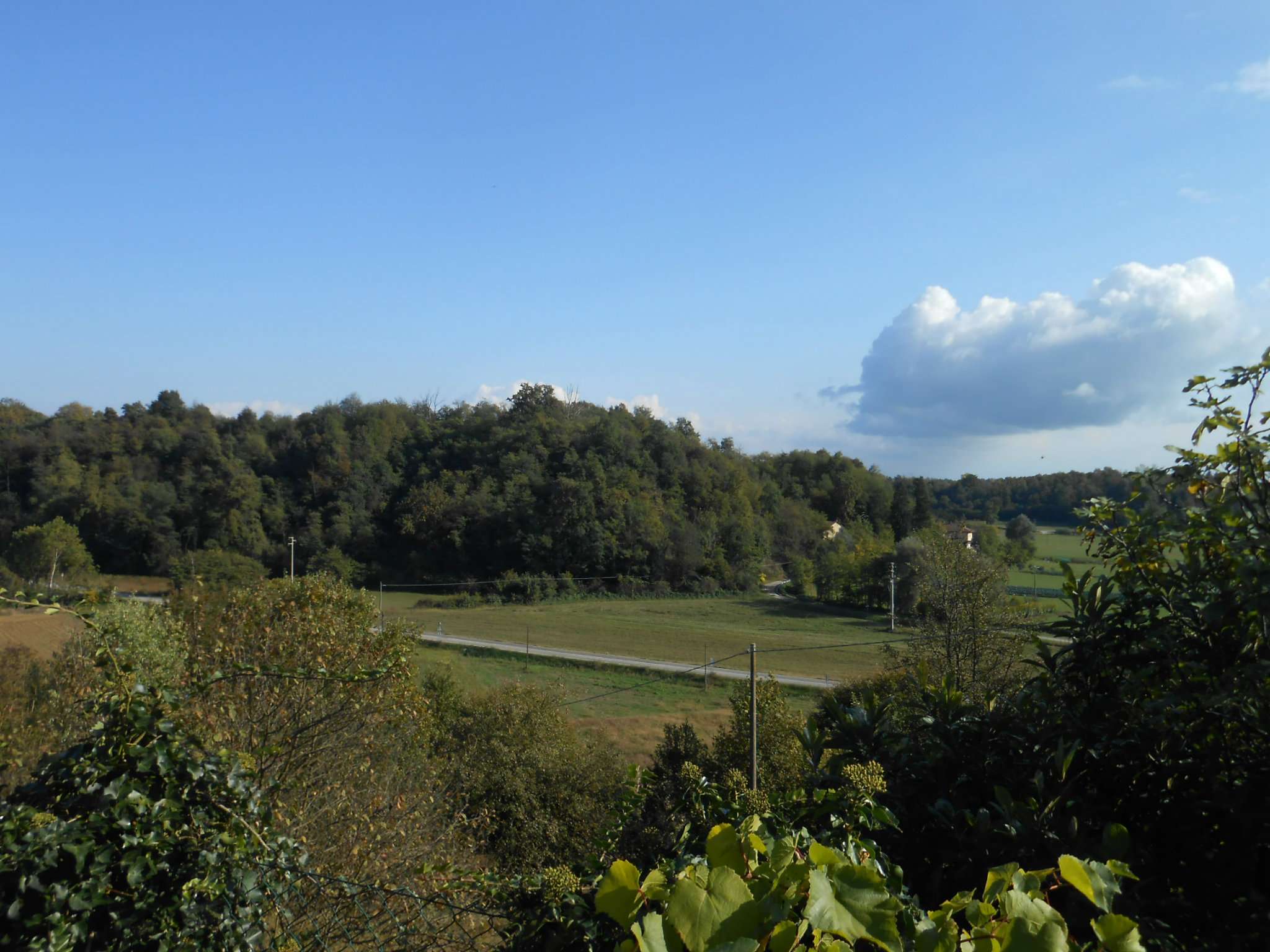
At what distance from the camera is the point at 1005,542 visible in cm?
2419

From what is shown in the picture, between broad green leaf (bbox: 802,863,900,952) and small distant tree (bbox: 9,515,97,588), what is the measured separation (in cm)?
3752

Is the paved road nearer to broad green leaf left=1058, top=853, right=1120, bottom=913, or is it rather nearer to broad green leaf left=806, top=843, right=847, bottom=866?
broad green leaf left=1058, top=853, right=1120, bottom=913

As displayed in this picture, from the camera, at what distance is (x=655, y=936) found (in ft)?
3.23

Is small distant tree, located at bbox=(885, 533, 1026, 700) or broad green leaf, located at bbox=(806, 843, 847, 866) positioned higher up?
broad green leaf, located at bbox=(806, 843, 847, 866)

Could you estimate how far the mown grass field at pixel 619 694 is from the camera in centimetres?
1912

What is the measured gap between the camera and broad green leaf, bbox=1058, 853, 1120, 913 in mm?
1087

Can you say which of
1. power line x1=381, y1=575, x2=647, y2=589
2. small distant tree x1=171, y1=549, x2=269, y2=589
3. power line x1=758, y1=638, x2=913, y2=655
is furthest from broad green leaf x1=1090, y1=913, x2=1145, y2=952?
power line x1=381, y1=575, x2=647, y2=589

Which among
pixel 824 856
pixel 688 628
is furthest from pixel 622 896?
pixel 688 628

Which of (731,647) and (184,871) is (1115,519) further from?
(731,647)

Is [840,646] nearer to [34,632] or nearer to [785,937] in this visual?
[34,632]

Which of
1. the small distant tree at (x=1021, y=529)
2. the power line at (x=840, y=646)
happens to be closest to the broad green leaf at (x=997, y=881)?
the power line at (x=840, y=646)

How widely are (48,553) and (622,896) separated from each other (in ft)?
126

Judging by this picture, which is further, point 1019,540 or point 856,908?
point 1019,540

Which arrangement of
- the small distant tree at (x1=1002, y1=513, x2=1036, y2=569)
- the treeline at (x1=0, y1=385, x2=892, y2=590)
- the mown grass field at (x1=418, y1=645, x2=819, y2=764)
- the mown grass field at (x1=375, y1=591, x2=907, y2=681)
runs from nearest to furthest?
the small distant tree at (x1=1002, y1=513, x2=1036, y2=569)
the mown grass field at (x1=418, y1=645, x2=819, y2=764)
the mown grass field at (x1=375, y1=591, x2=907, y2=681)
the treeline at (x1=0, y1=385, x2=892, y2=590)
